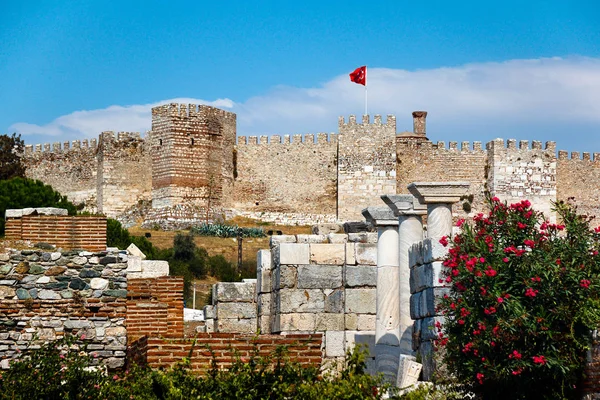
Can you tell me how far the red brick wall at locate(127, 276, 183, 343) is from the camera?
13.3 metres

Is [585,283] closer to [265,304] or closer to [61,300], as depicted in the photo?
[61,300]

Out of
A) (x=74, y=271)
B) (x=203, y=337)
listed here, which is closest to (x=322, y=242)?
(x=74, y=271)

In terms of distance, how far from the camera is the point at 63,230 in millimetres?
13680

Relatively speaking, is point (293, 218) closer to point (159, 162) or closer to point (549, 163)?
point (159, 162)

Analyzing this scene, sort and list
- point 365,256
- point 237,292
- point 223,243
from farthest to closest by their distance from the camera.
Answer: point 223,243 < point 237,292 < point 365,256

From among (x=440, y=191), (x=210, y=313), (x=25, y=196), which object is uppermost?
(x=25, y=196)

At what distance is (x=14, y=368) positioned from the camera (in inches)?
414

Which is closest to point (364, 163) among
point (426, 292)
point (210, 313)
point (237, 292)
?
point (210, 313)

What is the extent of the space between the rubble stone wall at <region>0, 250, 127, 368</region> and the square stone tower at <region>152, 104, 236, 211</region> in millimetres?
43438

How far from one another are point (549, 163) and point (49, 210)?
1855 inches

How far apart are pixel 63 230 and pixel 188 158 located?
42708 mm

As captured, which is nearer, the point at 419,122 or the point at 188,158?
the point at 188,158

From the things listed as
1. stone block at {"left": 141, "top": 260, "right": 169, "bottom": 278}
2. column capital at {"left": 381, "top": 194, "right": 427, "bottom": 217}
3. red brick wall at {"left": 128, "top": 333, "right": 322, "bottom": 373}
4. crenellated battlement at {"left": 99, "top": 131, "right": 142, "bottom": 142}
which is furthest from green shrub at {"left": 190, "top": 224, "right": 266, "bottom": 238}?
red brick wall at {"left": 128, "top": 333, "right": 322, "bottom": 373}

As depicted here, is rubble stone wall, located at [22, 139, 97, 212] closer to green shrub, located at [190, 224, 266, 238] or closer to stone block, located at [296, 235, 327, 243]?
green shrub, located at [190, 224, 266, 238]
